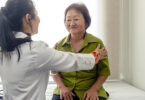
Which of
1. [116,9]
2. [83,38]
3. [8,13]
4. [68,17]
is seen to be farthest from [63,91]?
[116,9]

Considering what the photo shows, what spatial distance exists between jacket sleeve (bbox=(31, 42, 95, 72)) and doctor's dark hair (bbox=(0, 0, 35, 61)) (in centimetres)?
10

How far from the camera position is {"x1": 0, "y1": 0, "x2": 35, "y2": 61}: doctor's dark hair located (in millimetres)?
934

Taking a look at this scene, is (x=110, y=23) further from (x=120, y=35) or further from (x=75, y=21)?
(x=75, y=21)

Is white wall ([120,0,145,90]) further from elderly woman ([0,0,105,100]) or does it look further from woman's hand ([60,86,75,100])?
elderly woman ([0,0,105,100])

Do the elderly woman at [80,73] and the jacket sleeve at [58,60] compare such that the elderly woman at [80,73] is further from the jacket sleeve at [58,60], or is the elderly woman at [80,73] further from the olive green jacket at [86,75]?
the jacket sleeve at [58,60]

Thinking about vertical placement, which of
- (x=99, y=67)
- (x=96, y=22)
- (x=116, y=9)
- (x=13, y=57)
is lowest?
(x=99, y=67)

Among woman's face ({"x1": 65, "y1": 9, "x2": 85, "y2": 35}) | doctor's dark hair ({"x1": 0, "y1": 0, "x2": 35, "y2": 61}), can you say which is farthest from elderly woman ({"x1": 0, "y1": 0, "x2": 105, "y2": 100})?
woman's face ({"x1": 65, "y1": 9, "x2": 85, "y2": 35})

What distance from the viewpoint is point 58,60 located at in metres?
0.99

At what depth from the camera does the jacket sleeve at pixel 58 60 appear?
3.11 feet

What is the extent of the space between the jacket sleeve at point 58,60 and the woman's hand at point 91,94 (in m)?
0.33

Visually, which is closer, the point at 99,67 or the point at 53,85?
the point at 99,67

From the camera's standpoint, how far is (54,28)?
212 cm

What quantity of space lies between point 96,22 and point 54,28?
464 millimetres

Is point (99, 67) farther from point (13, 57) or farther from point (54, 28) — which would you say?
point (54, 28)
